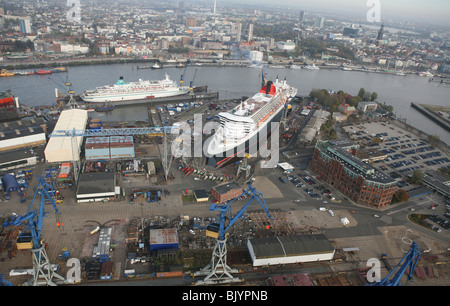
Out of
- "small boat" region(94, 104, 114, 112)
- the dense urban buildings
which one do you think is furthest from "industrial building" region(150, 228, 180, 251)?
the dense urban buildings

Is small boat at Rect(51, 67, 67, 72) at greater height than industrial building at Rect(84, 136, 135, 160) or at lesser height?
greater

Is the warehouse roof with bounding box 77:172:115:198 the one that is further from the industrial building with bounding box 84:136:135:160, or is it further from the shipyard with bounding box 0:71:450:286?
the industrial building with bounding box 84:136:135:160

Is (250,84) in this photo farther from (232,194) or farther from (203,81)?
(232,194)

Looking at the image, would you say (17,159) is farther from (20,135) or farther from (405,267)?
(405,267)

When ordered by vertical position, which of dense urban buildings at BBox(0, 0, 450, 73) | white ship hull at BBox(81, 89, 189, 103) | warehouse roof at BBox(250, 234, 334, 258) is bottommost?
warehouse roof at BBox(250, 234, 334, 258)

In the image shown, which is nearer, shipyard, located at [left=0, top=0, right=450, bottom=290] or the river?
shipyard, located at [left=0, top=0, right=450, bottom=290]

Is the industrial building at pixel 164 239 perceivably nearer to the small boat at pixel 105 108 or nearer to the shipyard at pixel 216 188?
the shipyard at pixel 216 188

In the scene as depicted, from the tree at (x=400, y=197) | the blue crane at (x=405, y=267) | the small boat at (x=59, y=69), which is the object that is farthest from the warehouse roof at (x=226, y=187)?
the small boat at (x=59, y=69)

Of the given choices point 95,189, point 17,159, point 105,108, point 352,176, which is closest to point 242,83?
point 105,108
